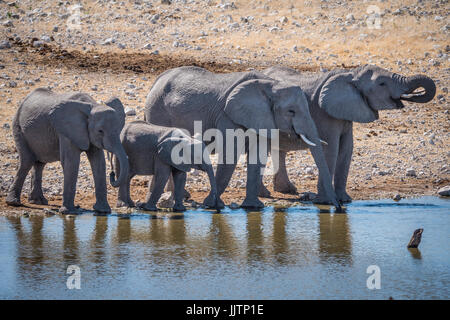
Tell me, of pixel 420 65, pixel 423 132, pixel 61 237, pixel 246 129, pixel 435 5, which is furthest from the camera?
pixel 435 5

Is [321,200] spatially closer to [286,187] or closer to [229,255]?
[286,187]

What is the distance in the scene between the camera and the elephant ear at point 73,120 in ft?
43.2

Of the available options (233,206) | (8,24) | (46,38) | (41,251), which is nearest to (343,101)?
(233,206)

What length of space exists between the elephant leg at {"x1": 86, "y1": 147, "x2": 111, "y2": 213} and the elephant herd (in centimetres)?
1

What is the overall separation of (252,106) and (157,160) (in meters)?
1.69

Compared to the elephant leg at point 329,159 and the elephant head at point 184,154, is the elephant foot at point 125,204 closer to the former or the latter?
the elephant head at point 184,154

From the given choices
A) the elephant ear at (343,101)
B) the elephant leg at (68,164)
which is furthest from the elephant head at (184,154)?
the elephant ear at (343,101)

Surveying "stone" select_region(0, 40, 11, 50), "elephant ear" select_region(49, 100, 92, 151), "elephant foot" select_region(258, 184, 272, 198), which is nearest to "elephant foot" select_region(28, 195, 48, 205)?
"elephant ear" select_region(49, 100, 92, 151)

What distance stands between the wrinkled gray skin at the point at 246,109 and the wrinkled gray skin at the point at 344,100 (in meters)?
0.54

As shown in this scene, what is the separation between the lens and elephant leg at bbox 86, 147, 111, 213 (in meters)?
13.4

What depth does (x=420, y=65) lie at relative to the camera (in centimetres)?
2380
